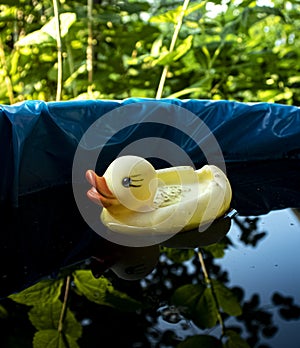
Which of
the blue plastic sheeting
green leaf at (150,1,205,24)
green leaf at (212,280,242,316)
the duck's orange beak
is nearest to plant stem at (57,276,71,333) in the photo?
the duck's orange beak

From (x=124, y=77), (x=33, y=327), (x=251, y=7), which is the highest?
(x=251, y=7)

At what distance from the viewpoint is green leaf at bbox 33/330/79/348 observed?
0.88 meters

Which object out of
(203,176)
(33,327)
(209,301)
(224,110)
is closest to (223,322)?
(209,301)

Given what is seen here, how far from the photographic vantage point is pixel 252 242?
128 cm

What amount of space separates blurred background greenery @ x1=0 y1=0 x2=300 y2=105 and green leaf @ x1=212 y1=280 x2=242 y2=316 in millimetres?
967

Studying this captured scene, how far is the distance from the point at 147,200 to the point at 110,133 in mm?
468

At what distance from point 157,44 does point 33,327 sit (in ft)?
4.29

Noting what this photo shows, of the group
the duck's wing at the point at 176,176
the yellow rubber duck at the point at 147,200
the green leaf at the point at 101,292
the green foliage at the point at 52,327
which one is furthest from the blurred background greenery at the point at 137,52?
the green foliage at the point at 52,327

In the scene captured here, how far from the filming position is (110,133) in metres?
1.65

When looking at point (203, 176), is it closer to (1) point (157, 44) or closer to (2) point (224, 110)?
(2) point (224, 110)

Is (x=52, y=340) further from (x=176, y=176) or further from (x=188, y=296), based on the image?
(x=176, y=176)

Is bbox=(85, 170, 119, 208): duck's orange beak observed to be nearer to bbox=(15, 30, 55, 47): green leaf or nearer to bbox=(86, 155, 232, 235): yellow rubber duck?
bbox=(86, 155, 232, 235): yellow rubber duck

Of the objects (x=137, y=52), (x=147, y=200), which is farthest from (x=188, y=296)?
(x=137, y=52)

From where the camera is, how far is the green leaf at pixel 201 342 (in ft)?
2.83
